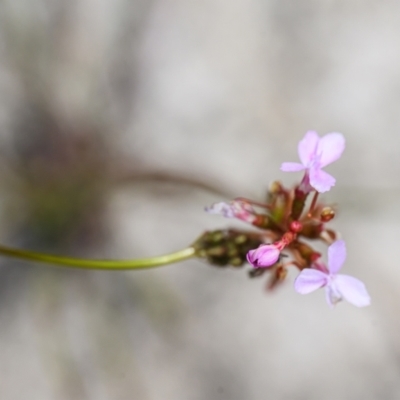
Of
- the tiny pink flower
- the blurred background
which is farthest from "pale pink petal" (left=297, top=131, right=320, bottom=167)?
the blurred background

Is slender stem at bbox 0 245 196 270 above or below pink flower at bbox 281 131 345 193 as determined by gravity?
below

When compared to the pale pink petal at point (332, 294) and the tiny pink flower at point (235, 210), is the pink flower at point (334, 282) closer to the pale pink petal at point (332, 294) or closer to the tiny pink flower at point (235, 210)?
the pale pink petal at point (332, 294)

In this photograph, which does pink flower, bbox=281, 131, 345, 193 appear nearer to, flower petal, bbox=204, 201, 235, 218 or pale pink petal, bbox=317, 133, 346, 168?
pale pink petal, bbox=317, 133, 346, 168

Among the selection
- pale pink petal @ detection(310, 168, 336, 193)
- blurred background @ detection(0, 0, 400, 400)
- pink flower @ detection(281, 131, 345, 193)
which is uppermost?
pink flower @ detection(281, 131, 345, 193)

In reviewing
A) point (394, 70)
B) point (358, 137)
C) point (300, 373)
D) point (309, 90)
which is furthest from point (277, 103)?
point (300, 373)

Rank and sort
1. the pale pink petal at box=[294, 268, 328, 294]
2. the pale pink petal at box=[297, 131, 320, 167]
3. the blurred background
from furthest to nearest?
the blurred background
the pale pink petal at box=[297, 131, 320, 167]
the pale pink petal at box=[294, 268, 328, 294]

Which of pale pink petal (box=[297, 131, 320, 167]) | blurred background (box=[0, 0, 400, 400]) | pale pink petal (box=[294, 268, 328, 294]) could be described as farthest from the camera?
blurred background (box=[0, 0, 400, 400])
